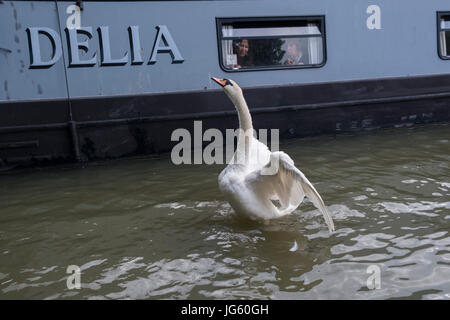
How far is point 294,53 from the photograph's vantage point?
797 cm

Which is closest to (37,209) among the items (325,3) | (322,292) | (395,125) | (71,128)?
(71,128)

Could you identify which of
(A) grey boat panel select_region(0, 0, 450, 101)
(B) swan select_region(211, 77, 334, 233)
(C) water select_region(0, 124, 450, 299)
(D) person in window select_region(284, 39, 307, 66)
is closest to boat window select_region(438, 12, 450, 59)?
(A) grey boat panel select_region(0, 0, 450, 101)

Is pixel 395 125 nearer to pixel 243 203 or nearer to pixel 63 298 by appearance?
pixel 243 203

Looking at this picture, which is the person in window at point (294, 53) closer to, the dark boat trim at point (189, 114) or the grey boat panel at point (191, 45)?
the grey boat panel at point (191, 45)

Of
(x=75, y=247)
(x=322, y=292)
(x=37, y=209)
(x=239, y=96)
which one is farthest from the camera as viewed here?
(x=37, y=209)

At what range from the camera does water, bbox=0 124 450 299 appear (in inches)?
120

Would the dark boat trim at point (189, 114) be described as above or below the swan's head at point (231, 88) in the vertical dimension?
below

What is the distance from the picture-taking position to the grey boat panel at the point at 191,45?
6730 millimetres

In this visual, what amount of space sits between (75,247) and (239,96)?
197 cm

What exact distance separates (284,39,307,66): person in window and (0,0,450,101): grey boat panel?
0.60ft

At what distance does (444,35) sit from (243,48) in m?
3.86

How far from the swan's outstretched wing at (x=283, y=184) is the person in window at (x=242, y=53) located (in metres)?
3.97

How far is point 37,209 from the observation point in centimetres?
493
